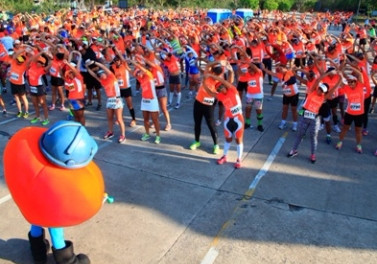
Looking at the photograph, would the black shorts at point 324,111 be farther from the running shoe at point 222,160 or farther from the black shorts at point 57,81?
the black shorts at point 57,81

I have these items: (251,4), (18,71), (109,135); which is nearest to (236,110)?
(109,135)

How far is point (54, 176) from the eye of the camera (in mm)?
3311

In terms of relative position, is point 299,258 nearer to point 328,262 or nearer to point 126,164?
point 328,262

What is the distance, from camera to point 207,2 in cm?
4966

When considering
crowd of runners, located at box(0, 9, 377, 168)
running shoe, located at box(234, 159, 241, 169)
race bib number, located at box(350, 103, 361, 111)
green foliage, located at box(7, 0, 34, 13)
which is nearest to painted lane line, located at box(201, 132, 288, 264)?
running shoe, located at box(234, 159, 241, 169)

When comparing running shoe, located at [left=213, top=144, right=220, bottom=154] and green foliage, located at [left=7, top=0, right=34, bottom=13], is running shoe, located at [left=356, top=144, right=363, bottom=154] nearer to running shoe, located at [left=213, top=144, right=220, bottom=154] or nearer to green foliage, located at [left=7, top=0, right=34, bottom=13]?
running shoe, located at [left=213, top=144, right=220, bottom=154]

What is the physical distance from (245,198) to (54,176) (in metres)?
3.61

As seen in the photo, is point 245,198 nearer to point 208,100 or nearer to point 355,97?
point 208,100

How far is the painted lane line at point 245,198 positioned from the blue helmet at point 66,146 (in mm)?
2262

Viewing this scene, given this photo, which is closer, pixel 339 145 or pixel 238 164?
pixel 238 164

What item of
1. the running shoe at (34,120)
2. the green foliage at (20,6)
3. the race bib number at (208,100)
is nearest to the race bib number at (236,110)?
the race bib number at (208,100)

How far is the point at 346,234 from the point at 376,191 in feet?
5.29

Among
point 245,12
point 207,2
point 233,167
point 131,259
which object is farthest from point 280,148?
point 207,2

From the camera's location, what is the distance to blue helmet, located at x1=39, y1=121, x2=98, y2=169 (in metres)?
3.31
